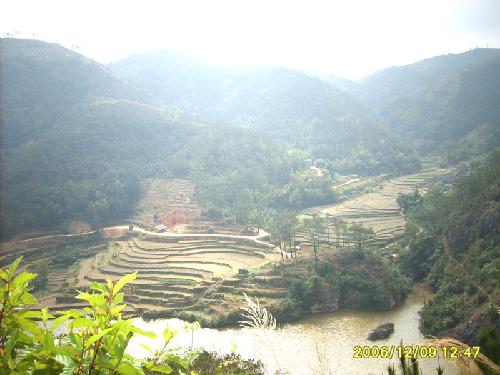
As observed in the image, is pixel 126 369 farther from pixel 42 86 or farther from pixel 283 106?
pixel 283 106

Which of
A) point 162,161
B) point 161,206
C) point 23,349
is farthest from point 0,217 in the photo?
point 23,349

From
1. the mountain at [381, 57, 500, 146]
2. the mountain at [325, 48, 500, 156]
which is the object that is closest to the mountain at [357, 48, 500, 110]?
the mountain at [325, 48, 500, 156]

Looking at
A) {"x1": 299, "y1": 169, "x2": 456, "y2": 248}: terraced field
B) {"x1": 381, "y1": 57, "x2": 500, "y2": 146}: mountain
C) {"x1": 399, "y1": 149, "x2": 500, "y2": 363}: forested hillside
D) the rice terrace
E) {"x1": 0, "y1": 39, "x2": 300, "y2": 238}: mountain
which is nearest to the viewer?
{"x1": 399, "y1": 149, "x2": 500, "y2": 363}: forested hillside

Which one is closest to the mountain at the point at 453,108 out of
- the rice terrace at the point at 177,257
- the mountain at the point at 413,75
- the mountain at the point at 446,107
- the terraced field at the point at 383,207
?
the mountain at the point at 446,107

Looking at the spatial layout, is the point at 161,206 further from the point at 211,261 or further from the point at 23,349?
the point at 23,349

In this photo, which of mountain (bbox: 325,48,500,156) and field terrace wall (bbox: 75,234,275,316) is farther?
mountain (bbox: 325,48,500,156)

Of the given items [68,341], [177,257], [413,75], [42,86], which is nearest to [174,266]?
[177,257]

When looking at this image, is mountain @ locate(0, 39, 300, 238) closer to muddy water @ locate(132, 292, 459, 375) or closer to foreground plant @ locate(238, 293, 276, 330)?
muddy water @ locate(132, 292, 459, 375)
